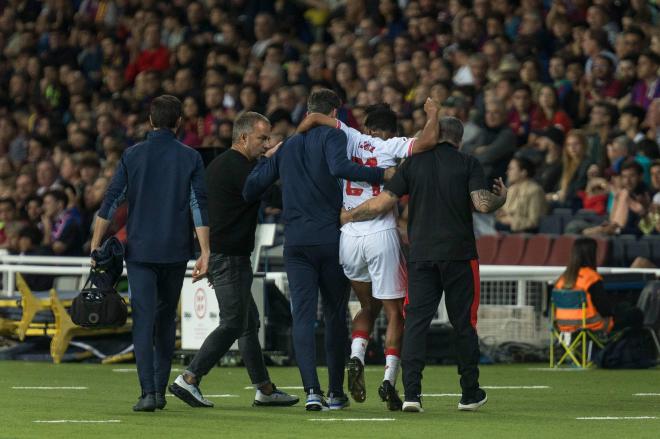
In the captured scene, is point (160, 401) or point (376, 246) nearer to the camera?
point (160, 401)

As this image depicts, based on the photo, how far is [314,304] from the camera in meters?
11.1

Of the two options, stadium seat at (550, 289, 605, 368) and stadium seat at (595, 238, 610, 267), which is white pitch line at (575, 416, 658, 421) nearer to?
stadium seat at (550, 289, 605, 368)

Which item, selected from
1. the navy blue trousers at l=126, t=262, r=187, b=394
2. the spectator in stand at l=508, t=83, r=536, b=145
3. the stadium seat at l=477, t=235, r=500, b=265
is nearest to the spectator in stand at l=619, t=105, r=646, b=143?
the spectator in stand at l=508, t=83, r=536, b=145

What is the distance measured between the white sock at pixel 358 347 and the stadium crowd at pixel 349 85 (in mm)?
2790

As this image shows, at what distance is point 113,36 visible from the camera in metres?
28.7

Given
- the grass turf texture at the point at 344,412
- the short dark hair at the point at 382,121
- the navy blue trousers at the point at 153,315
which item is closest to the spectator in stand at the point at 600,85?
the grass turf texture at the point at 344,412

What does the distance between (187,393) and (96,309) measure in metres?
0.89

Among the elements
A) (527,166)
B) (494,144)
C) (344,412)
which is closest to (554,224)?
(527,166)

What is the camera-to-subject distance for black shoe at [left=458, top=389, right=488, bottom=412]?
11.2 metres

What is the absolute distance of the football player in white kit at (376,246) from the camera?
36.8 ft

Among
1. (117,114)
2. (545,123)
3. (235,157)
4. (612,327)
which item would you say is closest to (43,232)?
(117,114)

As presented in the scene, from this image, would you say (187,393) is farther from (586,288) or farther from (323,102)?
(586,288)

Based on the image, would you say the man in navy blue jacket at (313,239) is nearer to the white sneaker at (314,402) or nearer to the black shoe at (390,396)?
the white sneaker at (314,402)

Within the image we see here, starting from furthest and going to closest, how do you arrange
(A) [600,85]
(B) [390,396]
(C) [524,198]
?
(A) [600,85]
(C) [524,198]
(B) [390,396]
